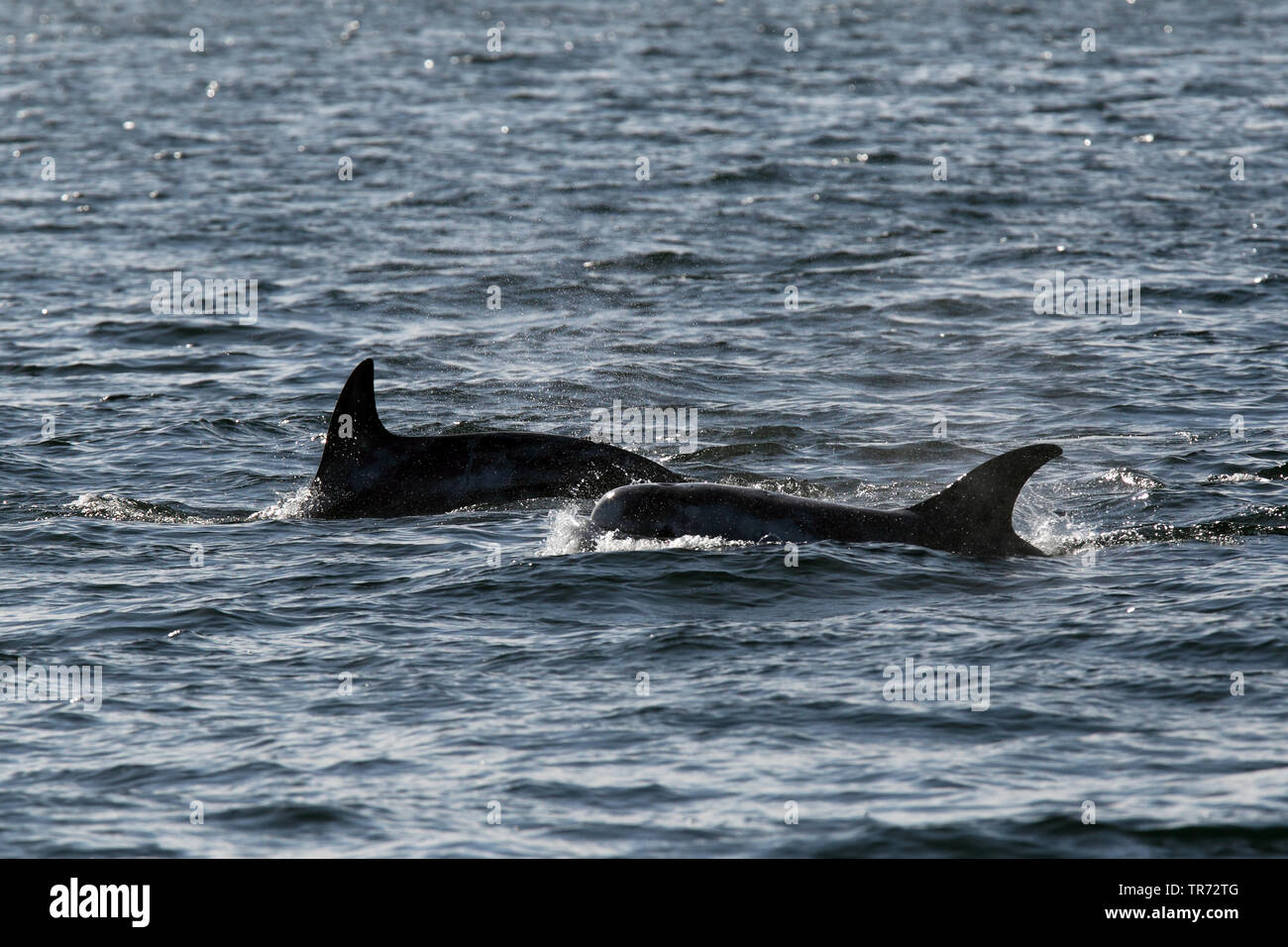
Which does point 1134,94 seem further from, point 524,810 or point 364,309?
point 524,810

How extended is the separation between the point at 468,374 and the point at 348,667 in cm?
A: 1024

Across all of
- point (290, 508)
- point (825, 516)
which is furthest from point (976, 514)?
point (290, 508)

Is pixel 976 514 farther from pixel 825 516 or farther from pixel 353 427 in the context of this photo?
pixel 353 427

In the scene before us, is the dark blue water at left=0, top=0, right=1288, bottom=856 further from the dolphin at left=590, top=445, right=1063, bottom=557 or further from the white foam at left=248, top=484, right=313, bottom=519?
the dolphin at left=590, top=445, right=1063, bottom=557

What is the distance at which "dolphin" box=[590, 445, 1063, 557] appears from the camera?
13.0 m

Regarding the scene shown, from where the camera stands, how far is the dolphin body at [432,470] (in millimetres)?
15156

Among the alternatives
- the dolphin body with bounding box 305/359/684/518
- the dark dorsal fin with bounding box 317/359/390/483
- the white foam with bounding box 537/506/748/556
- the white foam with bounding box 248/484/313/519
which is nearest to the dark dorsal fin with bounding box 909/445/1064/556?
the white foam with bounding box 537/506/748/556

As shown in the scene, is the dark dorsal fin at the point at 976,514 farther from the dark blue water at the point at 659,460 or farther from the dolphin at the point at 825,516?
the dark blue water at the point at 659,460

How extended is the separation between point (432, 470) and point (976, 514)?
15.8 feet

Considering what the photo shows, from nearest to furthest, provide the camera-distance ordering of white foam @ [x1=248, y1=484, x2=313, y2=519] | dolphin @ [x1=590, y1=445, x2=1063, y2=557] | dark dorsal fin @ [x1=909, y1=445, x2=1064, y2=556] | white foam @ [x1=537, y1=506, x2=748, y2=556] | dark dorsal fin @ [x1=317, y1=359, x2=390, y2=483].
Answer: dark dorsal fin @ [x1=909, y1=445, x2=1064, y2=556] → dolphin @ [x1=590, y1=445, x2=1063, y2=557] → white foam @ [x1=537, y1=506, x2=748, y2=556] → dark dorsal fin @ [x1=317, y1=359, x2=390, y2=483] → white foam @ [x1=248, y1=484, x2=313, y2=519]

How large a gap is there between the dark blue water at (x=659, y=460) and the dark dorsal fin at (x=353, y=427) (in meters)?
0.64

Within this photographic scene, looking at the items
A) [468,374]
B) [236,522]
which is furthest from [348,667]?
[468,374]

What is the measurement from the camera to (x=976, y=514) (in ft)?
42.7

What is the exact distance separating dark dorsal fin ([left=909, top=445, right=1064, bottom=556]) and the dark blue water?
Answer: 298 millimetres
